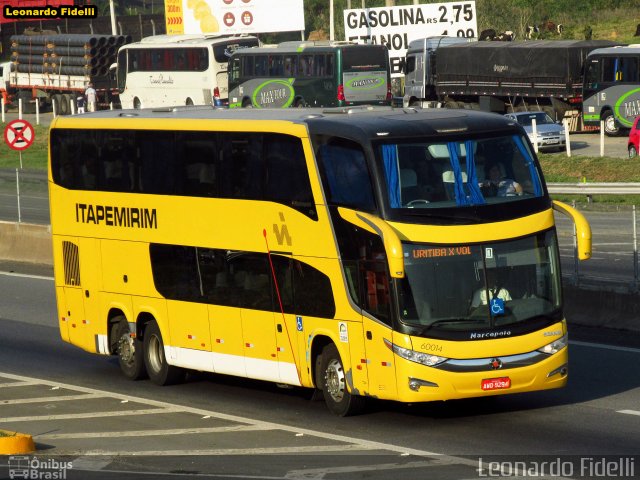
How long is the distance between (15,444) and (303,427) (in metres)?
3.04

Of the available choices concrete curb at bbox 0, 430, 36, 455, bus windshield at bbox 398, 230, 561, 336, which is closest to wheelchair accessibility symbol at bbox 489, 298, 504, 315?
bus windshield at bbox 398, 230, 561, 336

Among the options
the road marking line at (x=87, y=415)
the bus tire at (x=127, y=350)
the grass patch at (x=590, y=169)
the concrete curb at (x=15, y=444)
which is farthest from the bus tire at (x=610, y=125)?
the concrete curb at (x=15, y=444)

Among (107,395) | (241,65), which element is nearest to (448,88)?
(241,65)

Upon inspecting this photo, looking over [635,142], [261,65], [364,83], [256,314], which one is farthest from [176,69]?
[256,314]

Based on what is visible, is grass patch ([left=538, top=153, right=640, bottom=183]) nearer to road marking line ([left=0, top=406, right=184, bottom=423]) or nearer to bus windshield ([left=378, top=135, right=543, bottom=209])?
bus windshield ([left=378, top=135, right=543, bottom=209])

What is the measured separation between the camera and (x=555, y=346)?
Answer: 1436 cm

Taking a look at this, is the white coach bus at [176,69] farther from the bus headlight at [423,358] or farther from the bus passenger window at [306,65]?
the bus headlight at [423,358]

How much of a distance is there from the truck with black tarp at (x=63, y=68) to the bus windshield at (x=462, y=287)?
5687 centimetres

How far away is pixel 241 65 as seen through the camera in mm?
60062

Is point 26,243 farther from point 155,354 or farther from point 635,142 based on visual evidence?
point 635,142

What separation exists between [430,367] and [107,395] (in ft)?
16.6

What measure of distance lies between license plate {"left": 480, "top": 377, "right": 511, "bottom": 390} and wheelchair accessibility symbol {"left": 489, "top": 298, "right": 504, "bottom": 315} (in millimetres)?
674

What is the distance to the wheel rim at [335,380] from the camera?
48.3 feet

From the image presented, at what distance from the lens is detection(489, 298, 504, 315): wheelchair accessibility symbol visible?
1398 centimetres
